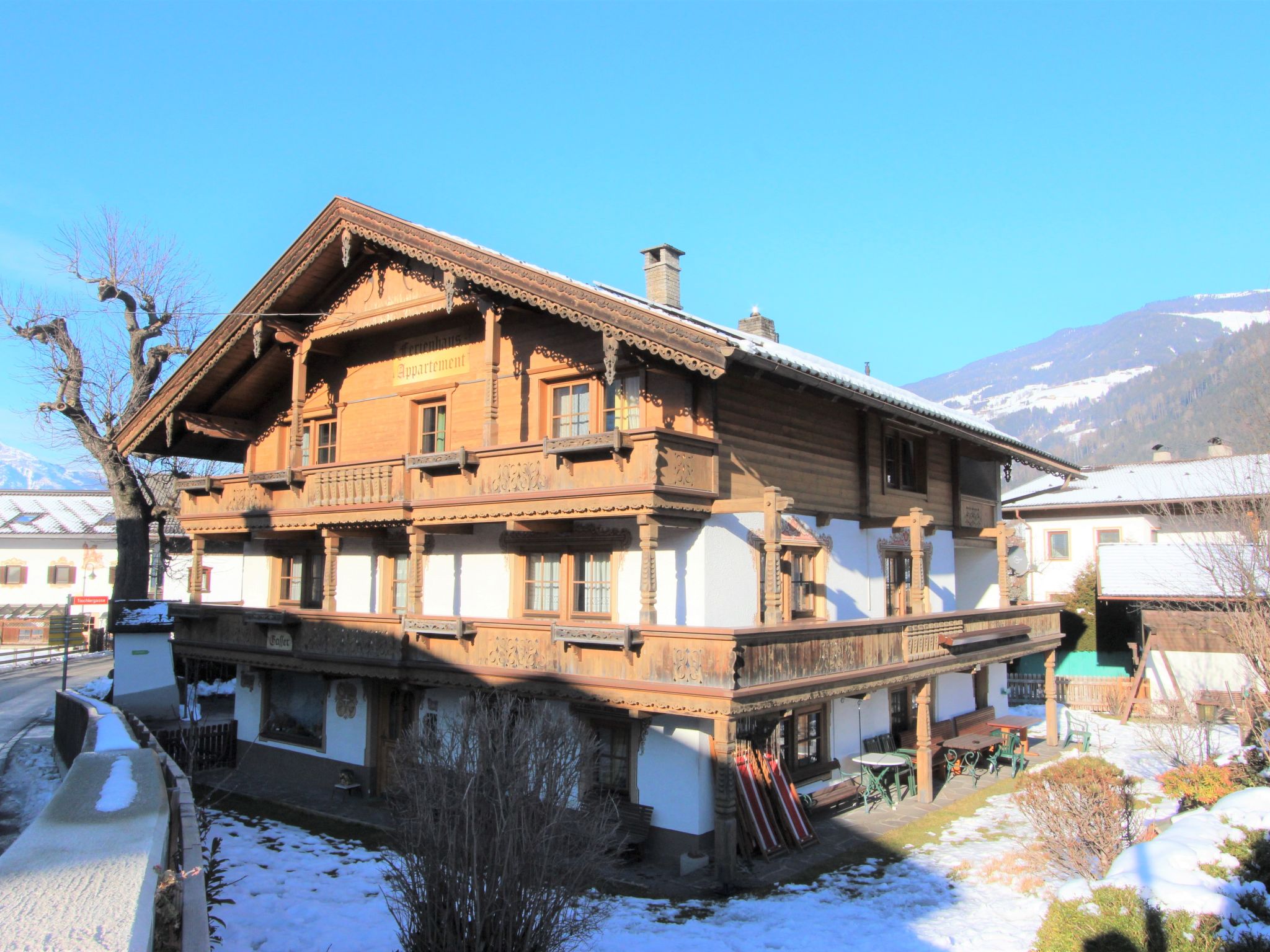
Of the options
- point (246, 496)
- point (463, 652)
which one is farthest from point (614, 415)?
point (246, 496)

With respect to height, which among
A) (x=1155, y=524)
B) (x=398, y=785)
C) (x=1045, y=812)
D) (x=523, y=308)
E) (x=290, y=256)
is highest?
(x=290, y=256)

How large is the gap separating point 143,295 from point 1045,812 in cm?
2870

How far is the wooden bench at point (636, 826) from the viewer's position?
Answer: 1462 cm

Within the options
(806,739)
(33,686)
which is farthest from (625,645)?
(33,686)

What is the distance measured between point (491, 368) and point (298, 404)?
594cm

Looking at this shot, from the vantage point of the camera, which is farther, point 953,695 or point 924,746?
point 953,695

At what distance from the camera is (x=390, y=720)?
64.7ft

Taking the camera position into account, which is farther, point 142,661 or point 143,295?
point 143,295

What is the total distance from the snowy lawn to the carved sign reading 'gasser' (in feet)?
31.0

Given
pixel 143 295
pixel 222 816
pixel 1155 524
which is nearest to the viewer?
pixel 222 816

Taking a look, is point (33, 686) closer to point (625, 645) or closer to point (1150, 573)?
point (625, 645)

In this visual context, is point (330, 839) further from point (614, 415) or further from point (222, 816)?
point (614, 415)

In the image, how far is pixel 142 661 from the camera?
23.4 m

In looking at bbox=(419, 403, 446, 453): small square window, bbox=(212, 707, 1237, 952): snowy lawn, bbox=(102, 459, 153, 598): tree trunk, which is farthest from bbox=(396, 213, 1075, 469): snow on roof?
bbox=(102, 459, 153, 598): tree trunk
